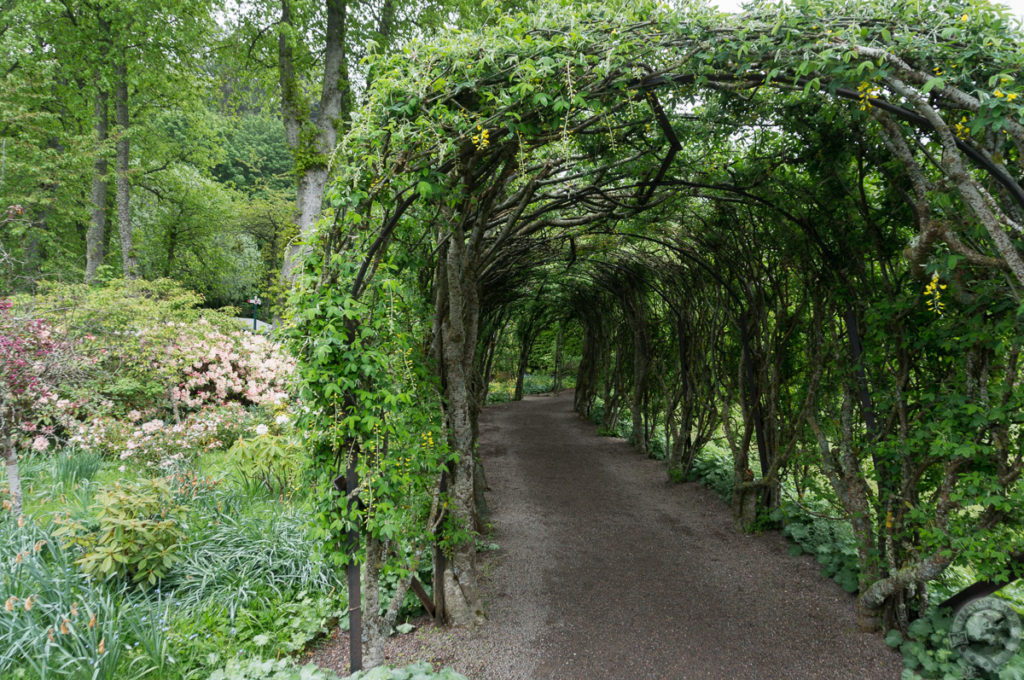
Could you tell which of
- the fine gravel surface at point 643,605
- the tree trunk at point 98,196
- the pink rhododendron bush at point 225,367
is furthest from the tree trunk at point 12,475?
the tree trunk at point 98,196

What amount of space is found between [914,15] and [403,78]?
2087 millimetres

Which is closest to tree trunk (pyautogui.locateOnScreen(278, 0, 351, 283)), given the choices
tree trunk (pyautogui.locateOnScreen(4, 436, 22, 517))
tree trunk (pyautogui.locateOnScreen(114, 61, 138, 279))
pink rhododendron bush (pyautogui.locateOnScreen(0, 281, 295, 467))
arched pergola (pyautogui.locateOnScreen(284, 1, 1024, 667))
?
pink rhododendron bush (pyautogui.locateOnScreen(0, 281, 295, 467))

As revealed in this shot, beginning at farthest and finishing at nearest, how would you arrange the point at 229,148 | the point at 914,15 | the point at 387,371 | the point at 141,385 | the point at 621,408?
the point at 229,148 < the point at 621,408 < the point at 141,385 < the point at 387,371 < the point at 914,15

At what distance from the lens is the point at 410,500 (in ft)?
9.59

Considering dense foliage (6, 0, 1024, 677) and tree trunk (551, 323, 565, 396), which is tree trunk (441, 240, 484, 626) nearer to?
dense foliage (6, 0, 1024, 677)

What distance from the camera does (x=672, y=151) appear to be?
3.06 m

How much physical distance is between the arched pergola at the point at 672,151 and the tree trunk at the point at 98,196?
9.93 meters

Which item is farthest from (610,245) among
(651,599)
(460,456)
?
(651,599)

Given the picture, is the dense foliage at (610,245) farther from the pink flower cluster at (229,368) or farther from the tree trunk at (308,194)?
the tree trunk at (308,194)

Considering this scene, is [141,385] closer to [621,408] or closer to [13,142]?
[13,142]

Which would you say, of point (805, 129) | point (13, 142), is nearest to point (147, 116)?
point (13, 142)

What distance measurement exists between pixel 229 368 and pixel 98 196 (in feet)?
24.1

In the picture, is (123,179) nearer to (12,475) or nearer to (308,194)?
(308,194)

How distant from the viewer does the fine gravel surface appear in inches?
108
